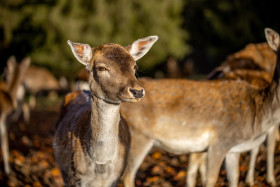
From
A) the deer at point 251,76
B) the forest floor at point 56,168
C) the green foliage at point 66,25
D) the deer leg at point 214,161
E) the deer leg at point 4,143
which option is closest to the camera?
the deer leg at point 214,161

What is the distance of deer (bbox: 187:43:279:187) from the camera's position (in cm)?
511

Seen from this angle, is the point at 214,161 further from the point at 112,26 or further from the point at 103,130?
the point at 112,26

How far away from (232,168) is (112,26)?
1398 centimetres

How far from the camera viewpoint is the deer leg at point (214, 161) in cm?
442

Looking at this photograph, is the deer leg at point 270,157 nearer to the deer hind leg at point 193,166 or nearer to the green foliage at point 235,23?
the deer hind leg at point 193,166

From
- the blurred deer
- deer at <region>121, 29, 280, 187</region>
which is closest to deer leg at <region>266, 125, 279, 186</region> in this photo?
deer at <region>121, 29, 280, 187</region>

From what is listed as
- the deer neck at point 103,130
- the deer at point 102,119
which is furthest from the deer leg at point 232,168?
the deer neck at point 103,130

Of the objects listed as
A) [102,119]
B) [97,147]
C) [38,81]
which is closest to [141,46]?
[102,119]

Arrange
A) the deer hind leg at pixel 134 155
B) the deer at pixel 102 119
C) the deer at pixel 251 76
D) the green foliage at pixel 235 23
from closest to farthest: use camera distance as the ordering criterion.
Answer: the deer at pixel 102 119 → the deer hind leg at pixel 134 155 → the deer at pixel 251 76 → the green foliage at pixel 235 23

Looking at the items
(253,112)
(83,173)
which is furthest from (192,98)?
(83,173)


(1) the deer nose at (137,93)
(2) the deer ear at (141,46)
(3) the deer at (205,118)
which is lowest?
(3) the deer at (205,118)

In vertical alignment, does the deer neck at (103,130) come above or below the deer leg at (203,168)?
above

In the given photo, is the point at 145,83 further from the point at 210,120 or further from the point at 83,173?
the point at 83,173

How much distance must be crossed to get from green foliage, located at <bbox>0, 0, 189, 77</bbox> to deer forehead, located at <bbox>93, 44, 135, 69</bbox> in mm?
13282
